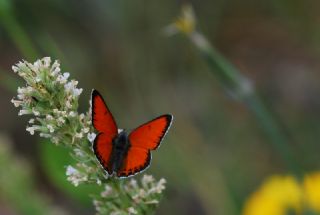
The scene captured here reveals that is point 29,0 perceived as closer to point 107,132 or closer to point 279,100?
point 279,100

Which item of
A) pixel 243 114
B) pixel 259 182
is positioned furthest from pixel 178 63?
pixel 259 182

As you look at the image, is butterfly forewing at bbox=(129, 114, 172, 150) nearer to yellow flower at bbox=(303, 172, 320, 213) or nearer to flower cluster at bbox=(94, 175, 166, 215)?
flower cluster at bbox=(94, 175, 166, 215)

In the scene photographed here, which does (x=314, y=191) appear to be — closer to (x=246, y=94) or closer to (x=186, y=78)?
(x=246, y=94)

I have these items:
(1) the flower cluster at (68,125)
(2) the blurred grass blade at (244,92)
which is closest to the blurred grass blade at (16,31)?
(2) the blurred grass blade at (244,92)

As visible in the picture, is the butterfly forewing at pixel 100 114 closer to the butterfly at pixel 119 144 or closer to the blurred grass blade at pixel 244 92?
the butterfly at pixel 119 144

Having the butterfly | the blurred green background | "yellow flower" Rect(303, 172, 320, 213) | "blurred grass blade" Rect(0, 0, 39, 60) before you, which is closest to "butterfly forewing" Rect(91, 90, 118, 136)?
the butterfly

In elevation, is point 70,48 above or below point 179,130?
above

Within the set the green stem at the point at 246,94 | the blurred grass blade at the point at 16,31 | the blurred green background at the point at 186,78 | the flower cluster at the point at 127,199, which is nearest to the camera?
the flower cluster at the point at 127,199

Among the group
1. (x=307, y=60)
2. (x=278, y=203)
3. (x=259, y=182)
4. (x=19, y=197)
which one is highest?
(x=307, y=60)
